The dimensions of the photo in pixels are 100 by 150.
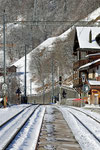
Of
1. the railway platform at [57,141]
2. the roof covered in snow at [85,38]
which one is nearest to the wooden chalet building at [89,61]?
the roof covered in snow at [85,38]

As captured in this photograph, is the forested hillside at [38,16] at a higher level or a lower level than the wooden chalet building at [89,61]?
higher

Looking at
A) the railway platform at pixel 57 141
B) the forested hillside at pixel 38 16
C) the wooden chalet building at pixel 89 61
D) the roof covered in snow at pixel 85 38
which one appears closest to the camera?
the railway platform at pixel 57 141

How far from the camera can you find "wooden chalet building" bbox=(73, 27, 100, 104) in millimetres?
38219

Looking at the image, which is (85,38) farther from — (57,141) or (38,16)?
(38,16)

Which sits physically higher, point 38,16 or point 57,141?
point 38,16

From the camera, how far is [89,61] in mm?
45281

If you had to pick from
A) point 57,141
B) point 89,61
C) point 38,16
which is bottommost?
point 57,141

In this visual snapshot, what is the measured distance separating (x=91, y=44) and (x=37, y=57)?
172 feet

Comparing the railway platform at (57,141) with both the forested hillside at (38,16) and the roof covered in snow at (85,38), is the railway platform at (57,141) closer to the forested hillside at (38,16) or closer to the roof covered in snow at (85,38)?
the roof covered in snow at (85,38)

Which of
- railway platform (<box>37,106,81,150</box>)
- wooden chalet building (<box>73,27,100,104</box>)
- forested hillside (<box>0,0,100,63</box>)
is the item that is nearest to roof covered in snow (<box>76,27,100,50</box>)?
wooden chalet building (<box>73,27,100,104</box>)

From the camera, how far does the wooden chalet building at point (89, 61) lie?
3822cm

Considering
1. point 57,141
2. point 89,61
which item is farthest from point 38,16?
point 57,141

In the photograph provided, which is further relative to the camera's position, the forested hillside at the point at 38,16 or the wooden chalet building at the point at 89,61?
the forested hillside at the point at 38,16

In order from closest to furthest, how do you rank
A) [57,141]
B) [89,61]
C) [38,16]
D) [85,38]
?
[57,141], [89,61], [85,38], [38,16]
